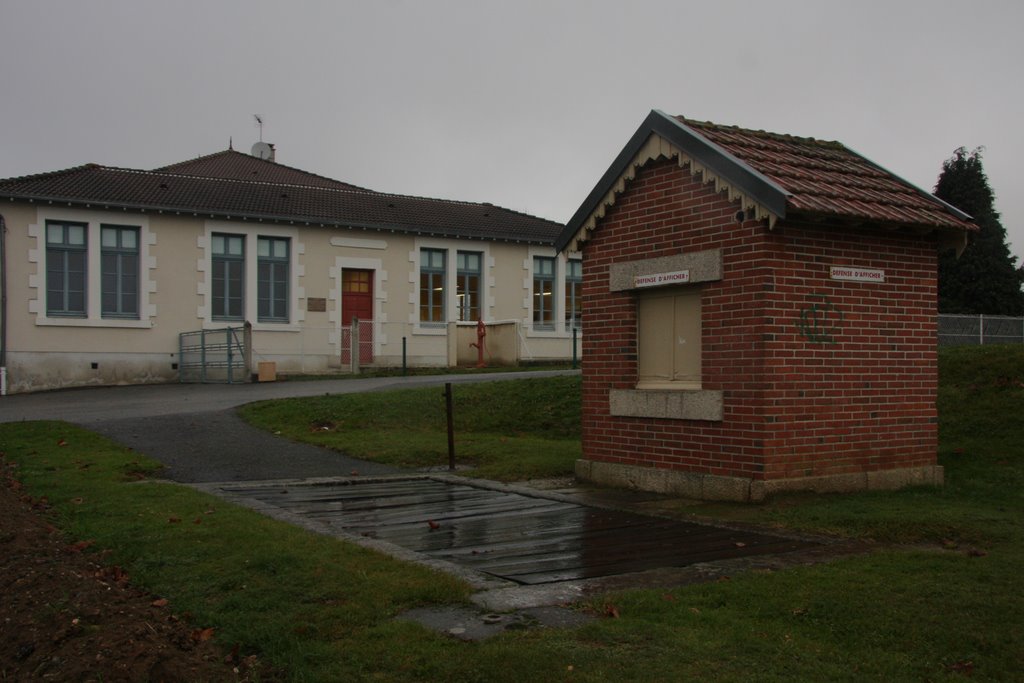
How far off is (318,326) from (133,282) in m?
5.46

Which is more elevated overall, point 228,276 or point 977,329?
point 228,276

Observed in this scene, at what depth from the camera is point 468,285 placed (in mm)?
33281

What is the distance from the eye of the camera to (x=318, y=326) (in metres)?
30.2

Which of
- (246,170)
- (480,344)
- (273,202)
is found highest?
(246,170)

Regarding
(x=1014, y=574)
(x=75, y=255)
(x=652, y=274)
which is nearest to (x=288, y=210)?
(x=75, y=255)

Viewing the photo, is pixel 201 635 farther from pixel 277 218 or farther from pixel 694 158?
pixel 277 218

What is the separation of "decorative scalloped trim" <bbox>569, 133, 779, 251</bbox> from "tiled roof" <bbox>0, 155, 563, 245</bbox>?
1956 cm

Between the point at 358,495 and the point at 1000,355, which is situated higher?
the point at 1000,355

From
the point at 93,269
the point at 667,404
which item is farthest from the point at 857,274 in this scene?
the point at 93,269

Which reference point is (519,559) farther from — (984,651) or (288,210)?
(288,210)

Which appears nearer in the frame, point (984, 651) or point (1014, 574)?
point (984, 651)

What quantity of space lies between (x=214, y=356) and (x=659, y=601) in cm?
2342

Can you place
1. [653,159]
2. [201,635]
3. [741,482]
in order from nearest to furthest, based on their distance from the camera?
[201,635], [741,482], [653,159]

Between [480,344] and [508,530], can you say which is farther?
[480,344]
